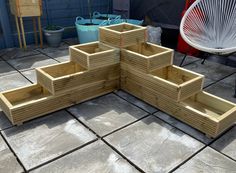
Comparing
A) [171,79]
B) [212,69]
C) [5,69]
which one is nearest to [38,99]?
[5,69]

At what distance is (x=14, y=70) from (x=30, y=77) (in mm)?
498

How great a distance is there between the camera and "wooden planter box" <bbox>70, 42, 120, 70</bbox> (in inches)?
127

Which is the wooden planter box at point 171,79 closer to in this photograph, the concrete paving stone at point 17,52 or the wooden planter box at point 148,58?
the wooden planter box at point 148,58

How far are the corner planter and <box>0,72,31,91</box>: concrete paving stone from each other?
1593 millimetres

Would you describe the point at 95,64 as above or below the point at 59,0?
below

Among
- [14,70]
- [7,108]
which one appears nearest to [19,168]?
[7,108]

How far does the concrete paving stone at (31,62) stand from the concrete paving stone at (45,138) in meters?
1.83

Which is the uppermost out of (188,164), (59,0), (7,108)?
(59,0)

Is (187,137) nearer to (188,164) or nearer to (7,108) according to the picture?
(188,164)

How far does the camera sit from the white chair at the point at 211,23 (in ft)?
12.9

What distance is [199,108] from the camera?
3.12 metres

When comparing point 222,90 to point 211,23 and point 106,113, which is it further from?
point 106,113

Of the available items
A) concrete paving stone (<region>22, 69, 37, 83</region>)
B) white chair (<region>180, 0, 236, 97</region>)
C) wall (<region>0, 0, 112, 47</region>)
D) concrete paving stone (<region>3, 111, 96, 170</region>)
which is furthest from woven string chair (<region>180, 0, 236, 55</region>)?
wall (<region>0, 0, 112, 47</region>)

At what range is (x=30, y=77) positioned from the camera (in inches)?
160
